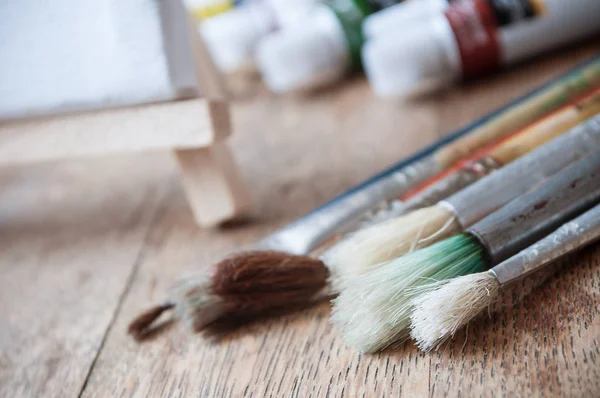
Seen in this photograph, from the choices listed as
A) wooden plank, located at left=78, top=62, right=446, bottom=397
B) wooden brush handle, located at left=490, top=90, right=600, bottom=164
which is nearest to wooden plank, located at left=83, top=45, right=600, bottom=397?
wooden plank, located at left=78, top=62, right=446, bottom=397

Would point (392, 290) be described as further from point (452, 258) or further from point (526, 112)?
point (526, 112)

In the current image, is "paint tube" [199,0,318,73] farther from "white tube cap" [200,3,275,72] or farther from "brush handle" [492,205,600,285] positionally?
"brush handle" [492,205,600,285]

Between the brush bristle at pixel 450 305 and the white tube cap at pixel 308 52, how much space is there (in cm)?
40

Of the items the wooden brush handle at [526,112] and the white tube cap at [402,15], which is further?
the white tube cap at [402,15]

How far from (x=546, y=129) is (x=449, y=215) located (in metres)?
0.11

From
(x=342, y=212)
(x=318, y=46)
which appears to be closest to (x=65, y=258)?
(x=342, y=212)

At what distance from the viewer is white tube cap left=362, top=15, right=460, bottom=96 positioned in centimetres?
56

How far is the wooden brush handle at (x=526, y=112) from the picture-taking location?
0.42 m

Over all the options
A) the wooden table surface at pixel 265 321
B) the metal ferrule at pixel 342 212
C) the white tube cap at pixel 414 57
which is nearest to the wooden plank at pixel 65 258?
the wooden table surface at pixel 265 321

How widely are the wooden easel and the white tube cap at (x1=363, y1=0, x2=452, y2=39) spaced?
0.23 metres

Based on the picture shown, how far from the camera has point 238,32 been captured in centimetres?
71

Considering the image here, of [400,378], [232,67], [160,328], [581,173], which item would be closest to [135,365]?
[160,328]

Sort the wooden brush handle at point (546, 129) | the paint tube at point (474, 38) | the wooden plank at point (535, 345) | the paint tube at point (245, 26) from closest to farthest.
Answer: the wooden plank at point (535, 345)
the wooden brush handle at point (546, 129)
the paint tube at point (474, 38)
the paint tube at point (245, 26)

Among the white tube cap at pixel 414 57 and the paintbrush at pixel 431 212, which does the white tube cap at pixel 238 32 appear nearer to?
the white tube cap at pixel 414 57
